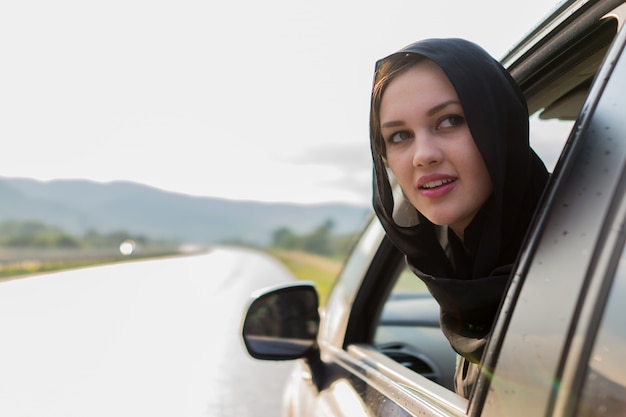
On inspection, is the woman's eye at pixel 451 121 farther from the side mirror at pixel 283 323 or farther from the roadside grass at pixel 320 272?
the roadside grass at pixel 320 272

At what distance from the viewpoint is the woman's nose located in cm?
157

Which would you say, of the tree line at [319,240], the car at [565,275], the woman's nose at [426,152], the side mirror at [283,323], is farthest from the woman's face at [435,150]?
the tree line at [319,240]

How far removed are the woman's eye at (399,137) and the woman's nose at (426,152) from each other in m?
0.11

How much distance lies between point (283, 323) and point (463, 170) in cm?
124

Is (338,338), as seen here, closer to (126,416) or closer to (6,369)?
(126,416)

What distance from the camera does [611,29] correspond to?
59.2 inches

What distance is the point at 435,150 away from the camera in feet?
5.18

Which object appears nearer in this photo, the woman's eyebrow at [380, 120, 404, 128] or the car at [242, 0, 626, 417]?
the car at [242, 0, 626, 417]

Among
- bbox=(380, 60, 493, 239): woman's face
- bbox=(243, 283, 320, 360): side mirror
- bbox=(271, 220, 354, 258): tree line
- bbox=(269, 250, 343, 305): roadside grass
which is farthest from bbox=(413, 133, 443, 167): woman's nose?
bbox=(271, 220, 354, 258): tree line

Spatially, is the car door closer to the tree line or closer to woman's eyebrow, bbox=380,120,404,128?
woman's eyebrow, bbox=380,120,404,128

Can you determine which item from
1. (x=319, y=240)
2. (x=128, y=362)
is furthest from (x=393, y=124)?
(x=319, y=240)

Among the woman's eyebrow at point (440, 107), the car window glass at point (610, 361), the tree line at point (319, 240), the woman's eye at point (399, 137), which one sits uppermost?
the tree line at point (319, 240)

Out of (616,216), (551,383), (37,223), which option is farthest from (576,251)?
(37,223)

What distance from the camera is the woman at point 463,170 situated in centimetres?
152
